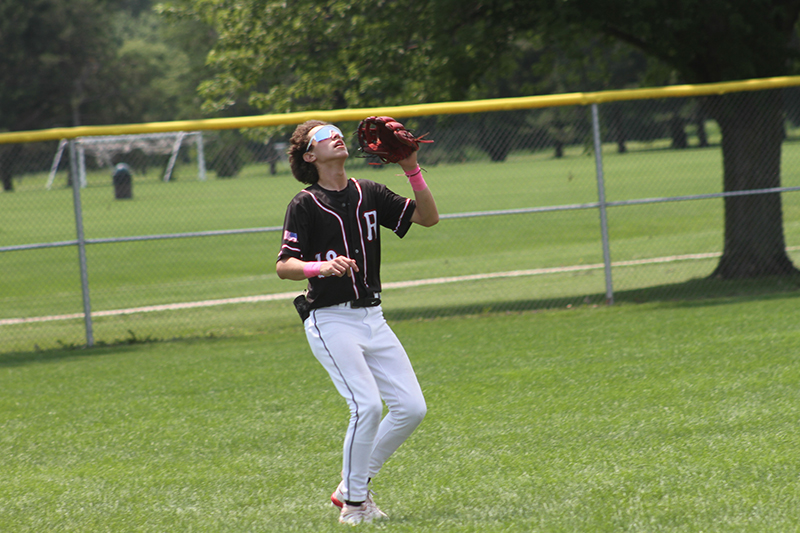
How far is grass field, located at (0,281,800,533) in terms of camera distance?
3.96 meters

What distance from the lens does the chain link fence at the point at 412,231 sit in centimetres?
1087

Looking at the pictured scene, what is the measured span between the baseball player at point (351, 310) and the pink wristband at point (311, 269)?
15 centimetres

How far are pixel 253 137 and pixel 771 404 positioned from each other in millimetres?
7310

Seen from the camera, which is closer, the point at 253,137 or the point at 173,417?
the point at 173,417

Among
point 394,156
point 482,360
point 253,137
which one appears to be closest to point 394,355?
point 394,156

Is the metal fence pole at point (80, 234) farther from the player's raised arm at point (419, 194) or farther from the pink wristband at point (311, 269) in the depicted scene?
the pink wristband at point (311, 269)

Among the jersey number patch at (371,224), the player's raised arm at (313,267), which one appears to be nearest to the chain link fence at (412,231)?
the jersey number patch at (371,224)

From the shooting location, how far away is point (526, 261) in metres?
16.0

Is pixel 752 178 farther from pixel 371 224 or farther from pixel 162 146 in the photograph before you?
pixel 162 146

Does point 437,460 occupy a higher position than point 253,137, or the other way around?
point 253,137

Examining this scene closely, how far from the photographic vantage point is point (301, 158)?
3.97 m

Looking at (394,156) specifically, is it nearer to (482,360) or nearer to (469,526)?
(469,526)

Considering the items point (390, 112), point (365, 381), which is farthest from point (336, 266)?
point (390, 112)

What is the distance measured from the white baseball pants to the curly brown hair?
0.63m
